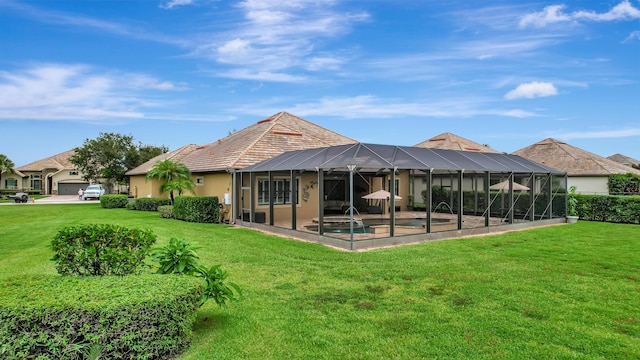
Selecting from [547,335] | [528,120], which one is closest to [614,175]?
[528,120]

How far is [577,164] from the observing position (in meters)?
Answer: 28.2

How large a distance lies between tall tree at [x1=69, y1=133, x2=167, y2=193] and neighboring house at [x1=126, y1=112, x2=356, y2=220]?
39.6 ft

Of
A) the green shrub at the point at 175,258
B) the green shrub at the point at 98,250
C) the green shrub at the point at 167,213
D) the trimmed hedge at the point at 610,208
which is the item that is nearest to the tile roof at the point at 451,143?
the trimmed hedge at the point at 610,208

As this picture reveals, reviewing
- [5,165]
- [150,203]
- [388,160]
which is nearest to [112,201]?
[150,203]

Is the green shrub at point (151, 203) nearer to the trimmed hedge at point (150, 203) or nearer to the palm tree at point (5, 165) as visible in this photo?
the trimmed hedge at point (150, 203)

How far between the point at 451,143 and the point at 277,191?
1518 centimetres

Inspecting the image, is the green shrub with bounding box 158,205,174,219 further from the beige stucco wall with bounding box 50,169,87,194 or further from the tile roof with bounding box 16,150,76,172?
the tile roof with bounding box 16,150,76,172

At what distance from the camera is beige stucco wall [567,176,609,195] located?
26.5 metres

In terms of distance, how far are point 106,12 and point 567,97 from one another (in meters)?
19.4

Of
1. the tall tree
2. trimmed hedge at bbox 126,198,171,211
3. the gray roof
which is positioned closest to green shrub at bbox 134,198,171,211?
trimmed hedge at bbox 126,198,171,211

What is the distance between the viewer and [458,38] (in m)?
14.8

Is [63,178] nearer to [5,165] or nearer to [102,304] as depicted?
[5,165]

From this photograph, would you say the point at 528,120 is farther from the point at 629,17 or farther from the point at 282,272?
the point at 282,272

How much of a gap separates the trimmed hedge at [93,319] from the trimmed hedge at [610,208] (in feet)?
65.3
